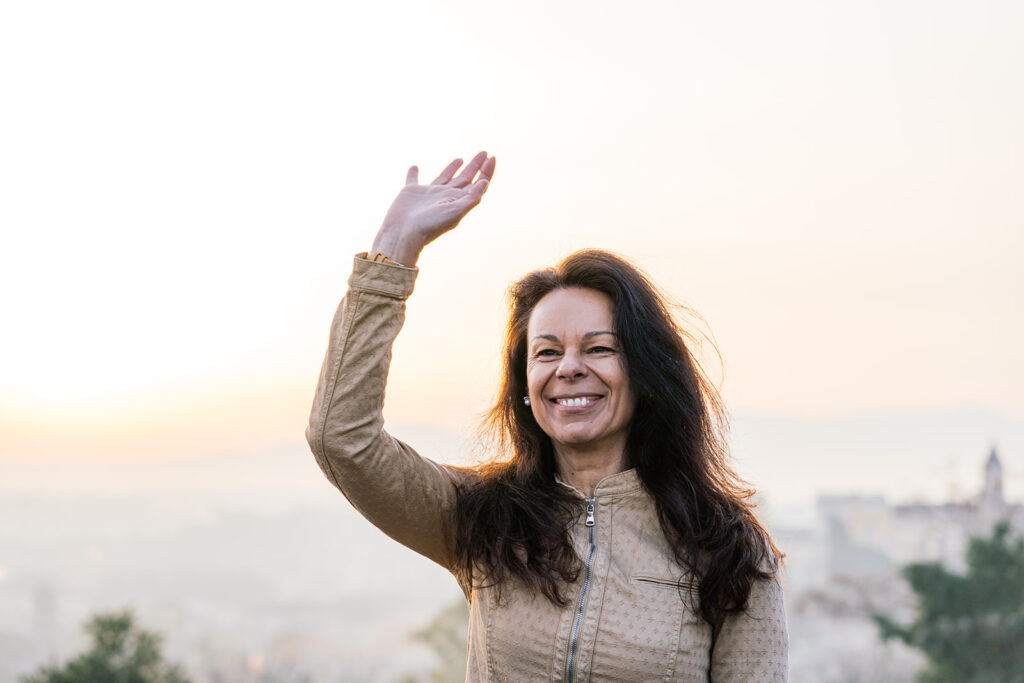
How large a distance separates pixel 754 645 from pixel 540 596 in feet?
1.31

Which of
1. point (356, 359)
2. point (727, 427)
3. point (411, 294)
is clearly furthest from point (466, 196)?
point (727, 427)

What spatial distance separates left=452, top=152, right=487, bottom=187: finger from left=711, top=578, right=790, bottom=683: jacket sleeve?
0.91m

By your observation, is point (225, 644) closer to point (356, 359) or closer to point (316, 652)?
point (316, 652)

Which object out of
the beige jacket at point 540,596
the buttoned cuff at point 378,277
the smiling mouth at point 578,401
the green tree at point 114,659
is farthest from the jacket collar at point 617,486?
the green tree at point 114,659

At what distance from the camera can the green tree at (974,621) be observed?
12.0 meters

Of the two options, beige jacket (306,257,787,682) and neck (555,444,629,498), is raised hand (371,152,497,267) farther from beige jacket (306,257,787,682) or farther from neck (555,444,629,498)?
neck (555,444,629,498)

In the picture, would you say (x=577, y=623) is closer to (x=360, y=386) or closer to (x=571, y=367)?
(x=571, y=367)

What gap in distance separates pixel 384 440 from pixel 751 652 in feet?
2.52

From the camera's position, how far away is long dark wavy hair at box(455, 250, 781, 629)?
86.5 inches

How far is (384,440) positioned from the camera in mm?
2068

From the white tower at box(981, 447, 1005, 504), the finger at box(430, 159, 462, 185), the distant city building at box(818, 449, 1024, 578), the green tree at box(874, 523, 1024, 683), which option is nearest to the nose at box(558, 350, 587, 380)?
the finger at box(430, 159, 462, 185)

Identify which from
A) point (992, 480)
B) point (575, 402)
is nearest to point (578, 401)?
point (575, 402)

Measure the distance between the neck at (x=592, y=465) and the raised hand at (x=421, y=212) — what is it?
52cm

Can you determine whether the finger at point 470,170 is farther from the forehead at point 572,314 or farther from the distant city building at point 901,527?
the distant city building at point 901,527
